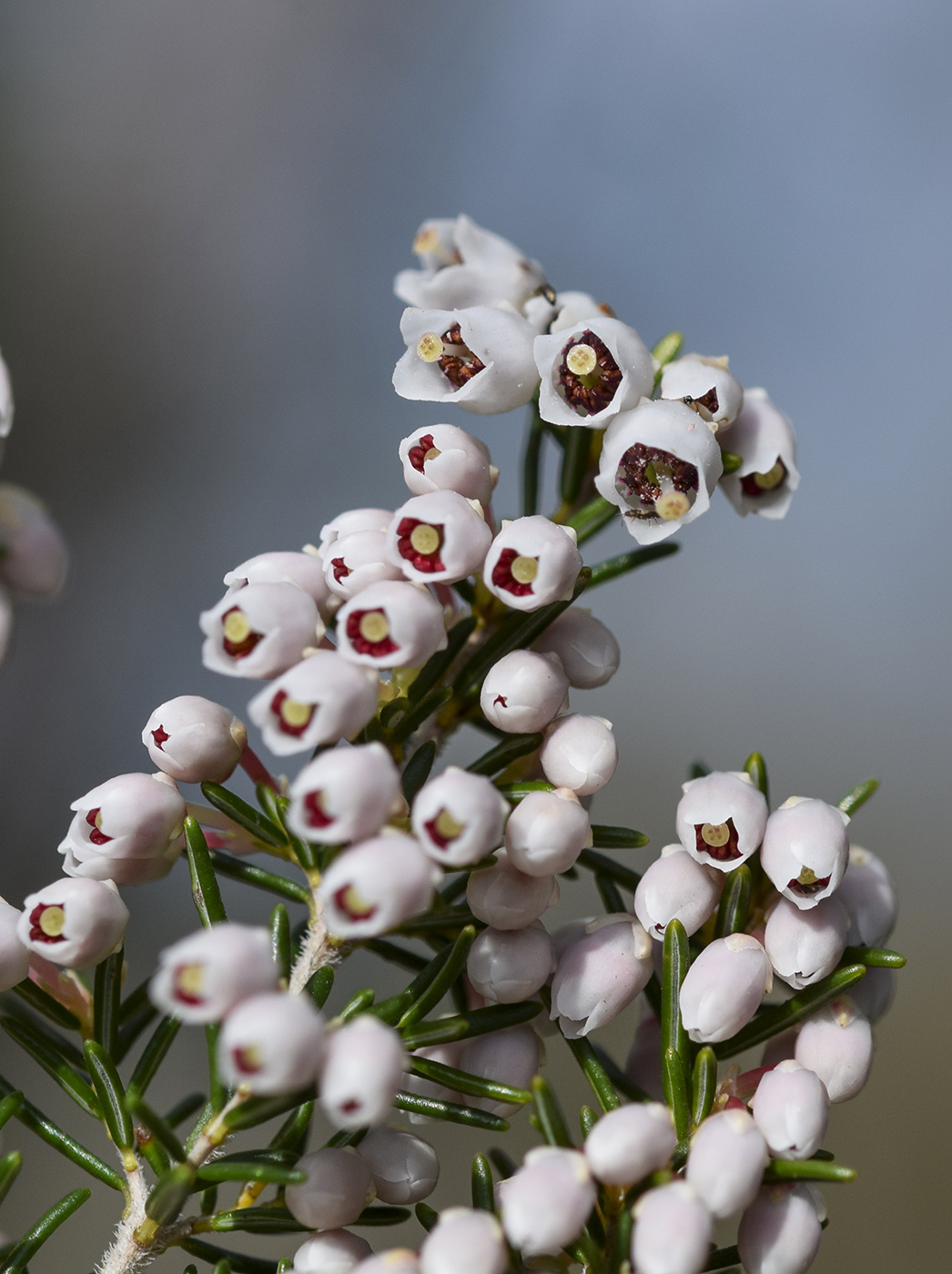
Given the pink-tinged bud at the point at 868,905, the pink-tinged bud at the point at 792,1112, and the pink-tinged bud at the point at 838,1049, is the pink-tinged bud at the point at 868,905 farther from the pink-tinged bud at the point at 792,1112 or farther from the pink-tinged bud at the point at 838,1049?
the pink-tinged bud at the point at 792,1112

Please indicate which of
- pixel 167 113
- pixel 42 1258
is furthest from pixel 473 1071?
pixel 167 113

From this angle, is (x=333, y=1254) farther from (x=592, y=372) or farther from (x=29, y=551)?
(x=592, y=372)

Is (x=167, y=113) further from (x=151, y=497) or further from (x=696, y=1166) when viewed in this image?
(x=696, y=1166)

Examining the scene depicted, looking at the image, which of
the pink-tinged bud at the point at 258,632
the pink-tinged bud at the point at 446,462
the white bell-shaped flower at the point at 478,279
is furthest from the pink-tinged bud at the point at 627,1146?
the white bell-shaped flower at the point at 478,279

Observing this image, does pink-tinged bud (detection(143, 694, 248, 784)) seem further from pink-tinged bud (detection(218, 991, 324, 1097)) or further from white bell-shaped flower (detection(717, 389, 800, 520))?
white bell-shaped flower (detection(717, 389, 800, 520))

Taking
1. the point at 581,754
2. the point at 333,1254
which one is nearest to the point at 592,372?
the point at 581,754

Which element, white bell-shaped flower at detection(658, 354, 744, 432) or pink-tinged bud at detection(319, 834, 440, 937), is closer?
pink-tinged bud at detection(319, 834, 440, 937)

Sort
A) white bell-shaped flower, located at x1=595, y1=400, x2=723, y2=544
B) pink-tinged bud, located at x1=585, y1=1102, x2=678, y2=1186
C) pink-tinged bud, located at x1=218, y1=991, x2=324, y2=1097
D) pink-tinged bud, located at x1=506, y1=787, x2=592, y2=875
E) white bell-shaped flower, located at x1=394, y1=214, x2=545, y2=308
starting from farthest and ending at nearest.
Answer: white bell-shaped flower, located at x1=394, y1=214, x2=545, y2=308 → white bell-shaped flower, located at x1=595, y1=400, x2=723, y2=544 → pink-tinged bud, located at x1=506, y1=787, x2=592, y2=875 → pink-tinged bud, located at x1=585, y1=1102, x2=678, y2=1186 → pink-tinged bud, located at x1=218, y1=991, x2=324, y2=1097

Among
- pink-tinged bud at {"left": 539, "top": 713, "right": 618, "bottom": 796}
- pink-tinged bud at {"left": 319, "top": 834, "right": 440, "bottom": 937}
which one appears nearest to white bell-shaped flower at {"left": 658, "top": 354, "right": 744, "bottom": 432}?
pink-tinged bud at {"left": 539, "top": 713, "right": 618, "bottom": 796}
